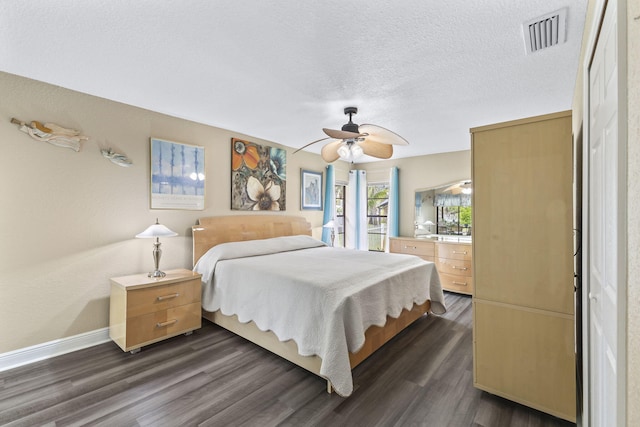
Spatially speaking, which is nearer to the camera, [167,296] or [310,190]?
[167,296]

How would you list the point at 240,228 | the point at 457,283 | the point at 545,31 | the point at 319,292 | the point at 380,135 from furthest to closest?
the point at 457,283
the point at 240,228
the point at 380,135
the point at 319,292
the point at 545,31

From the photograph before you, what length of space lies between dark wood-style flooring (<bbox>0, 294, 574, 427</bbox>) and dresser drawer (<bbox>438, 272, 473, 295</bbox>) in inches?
72.0

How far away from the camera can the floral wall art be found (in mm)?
4012

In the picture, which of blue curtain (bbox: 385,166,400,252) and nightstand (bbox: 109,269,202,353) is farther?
blue curtain (bbox: 385,166,400,252)

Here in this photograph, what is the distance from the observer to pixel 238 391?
206 centimetres

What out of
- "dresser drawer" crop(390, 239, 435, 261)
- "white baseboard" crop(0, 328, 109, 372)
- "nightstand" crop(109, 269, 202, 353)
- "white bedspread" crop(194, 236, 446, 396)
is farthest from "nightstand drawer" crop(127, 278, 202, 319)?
"dresser drawer" crop(390, 239, 435, 261)

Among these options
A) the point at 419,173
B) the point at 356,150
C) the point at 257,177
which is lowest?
the point at 257,177

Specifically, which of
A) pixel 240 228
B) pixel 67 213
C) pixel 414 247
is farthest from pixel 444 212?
pixel 67 213

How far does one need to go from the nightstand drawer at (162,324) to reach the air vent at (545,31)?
3538mm

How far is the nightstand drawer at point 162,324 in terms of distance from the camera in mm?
2543

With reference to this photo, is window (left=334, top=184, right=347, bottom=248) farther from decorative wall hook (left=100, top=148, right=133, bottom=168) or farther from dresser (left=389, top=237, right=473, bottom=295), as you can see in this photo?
decorative wall hook (left=100, top=148, right=133, bottom=168)

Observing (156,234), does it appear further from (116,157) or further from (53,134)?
(53,134)

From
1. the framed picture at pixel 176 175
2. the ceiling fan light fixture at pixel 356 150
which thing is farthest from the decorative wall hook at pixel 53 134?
the ceiling fan light fixture at pixel 356 150

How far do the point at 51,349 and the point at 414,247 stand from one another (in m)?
4.82
